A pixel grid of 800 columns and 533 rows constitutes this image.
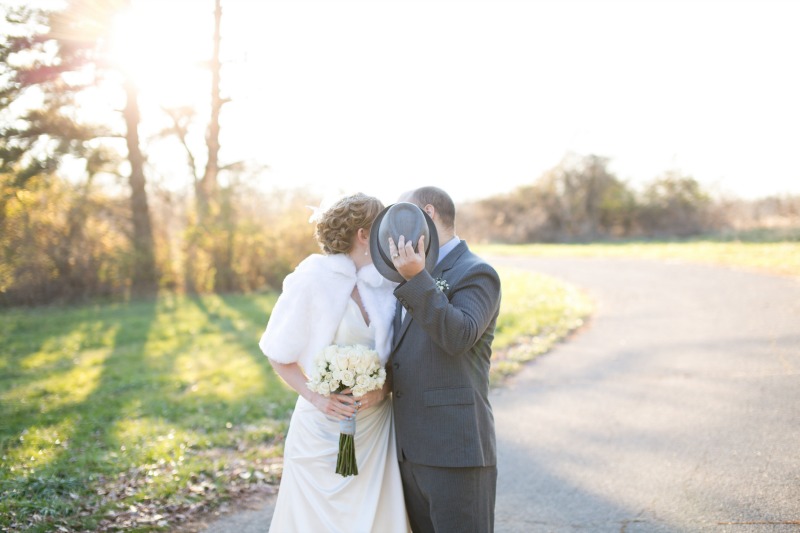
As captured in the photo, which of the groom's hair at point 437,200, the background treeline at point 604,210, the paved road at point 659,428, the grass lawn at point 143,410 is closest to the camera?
the groom's hair at point 437,200

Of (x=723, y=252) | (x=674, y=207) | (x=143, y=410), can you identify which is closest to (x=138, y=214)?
(x=143, y=410)

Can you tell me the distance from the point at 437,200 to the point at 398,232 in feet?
1.84

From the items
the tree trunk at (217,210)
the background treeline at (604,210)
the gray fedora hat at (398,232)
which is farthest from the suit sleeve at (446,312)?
the background treeline at (604,210)

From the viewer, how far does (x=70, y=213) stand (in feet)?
57.1

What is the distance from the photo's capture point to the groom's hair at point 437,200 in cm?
324

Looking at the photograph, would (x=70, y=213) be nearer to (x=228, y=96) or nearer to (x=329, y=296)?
(x=228, y=96)

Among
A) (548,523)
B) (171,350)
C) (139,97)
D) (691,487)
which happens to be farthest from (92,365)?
(139,97)

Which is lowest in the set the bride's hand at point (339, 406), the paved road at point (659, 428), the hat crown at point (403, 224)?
the paved road at point (659, 428)

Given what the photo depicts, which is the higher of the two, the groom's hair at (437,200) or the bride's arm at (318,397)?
the groom's hair at (437,200)

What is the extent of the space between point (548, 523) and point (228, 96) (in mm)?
18588

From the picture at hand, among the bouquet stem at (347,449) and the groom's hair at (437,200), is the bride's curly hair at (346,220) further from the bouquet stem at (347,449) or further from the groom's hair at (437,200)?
the bouquet stem at (347,449)

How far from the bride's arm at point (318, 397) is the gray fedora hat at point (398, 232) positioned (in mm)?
681

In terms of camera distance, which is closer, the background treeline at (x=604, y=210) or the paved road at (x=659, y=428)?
the paved road at (x=659, y=428)

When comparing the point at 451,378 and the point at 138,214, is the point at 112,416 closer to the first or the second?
the point at 451,378
